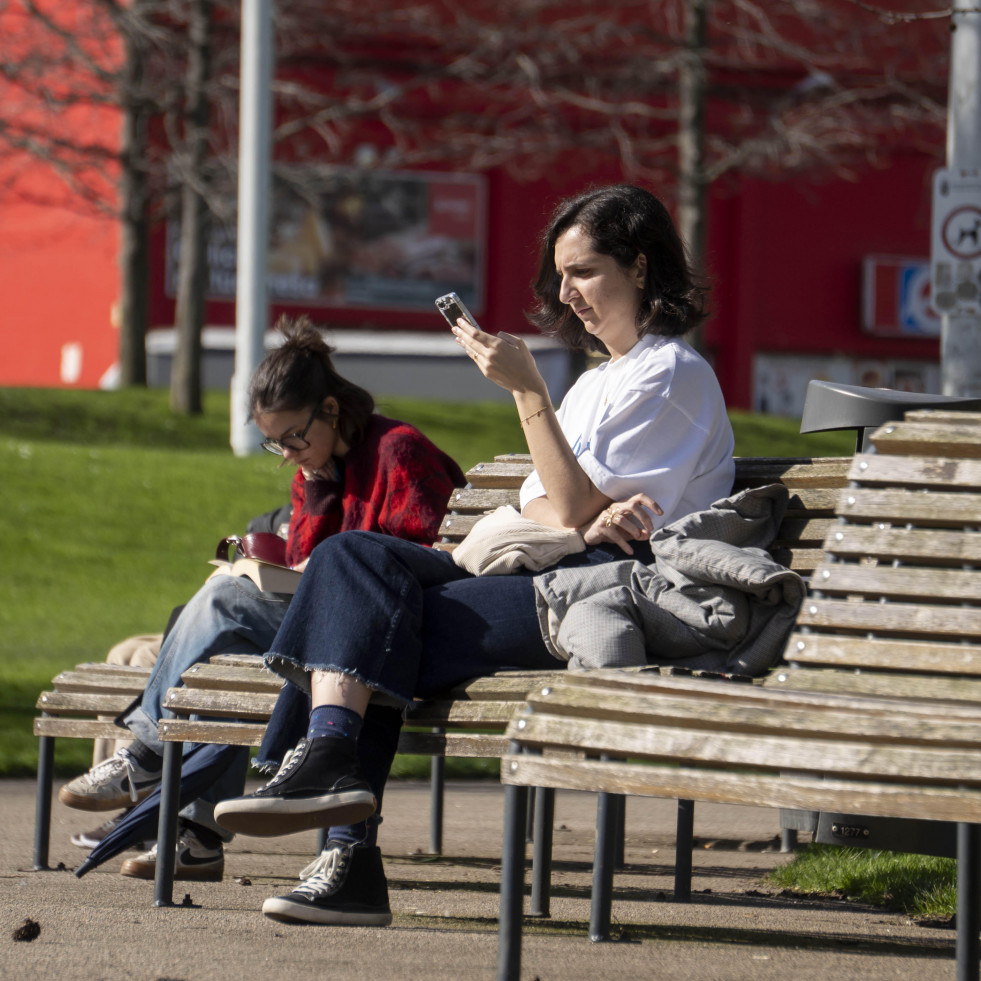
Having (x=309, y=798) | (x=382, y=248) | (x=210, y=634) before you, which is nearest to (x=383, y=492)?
(x=210, y=634)

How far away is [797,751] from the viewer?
2.57 metres

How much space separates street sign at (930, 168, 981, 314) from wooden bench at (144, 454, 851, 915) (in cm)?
315

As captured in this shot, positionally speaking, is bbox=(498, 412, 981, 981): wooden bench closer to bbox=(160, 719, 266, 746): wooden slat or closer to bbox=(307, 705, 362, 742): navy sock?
bbox=(307, 705, 362, 742): navy sock

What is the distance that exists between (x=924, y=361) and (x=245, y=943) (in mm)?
27427

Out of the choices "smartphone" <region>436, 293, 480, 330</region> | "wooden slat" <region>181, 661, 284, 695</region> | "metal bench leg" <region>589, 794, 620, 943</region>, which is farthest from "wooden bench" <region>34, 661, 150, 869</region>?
"metal bench leg" <region>589, 794, 620, 943</region>

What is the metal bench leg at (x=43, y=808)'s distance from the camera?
4617 mm

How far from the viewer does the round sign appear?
22.9 ft

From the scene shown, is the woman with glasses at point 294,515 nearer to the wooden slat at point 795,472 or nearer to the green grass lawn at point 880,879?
the wooden slat at point 795,472

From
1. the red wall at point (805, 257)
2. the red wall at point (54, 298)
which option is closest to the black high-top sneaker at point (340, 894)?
the red wall at point (54, 298)

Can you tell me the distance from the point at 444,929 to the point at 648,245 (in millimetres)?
1675

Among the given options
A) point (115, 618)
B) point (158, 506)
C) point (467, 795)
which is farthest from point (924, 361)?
point (467, 795)

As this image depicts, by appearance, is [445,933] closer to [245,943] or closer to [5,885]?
[245,943]

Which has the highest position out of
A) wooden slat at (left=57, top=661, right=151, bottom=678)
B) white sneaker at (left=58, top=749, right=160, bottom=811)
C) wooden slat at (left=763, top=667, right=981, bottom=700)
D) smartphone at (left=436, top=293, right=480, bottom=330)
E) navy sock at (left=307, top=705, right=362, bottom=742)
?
smartphone at (left=436, top=293, right=480, bottom=330)

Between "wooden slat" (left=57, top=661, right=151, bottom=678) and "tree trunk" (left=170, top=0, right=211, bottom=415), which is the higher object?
"tree trunk" (left=170, top=0, right=211, bottom=415)
